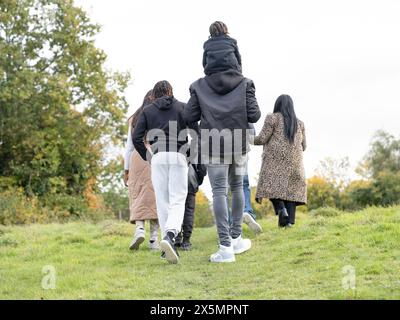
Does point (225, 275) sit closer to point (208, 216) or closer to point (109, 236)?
point (109, 236)

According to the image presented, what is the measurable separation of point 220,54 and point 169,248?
235 cm

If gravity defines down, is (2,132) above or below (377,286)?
above

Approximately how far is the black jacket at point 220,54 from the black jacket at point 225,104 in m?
0.08

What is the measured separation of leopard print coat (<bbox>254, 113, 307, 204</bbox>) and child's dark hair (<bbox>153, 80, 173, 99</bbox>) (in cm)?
233

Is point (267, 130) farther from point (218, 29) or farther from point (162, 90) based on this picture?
point (218, 29)

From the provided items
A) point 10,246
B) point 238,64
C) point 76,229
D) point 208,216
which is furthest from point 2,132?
point 238,64

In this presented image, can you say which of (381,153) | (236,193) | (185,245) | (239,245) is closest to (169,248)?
(236,193)

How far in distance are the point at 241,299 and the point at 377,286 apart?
4.08 ft

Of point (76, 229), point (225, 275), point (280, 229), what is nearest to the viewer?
point (225, 275)

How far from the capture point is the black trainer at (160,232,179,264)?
9.02m

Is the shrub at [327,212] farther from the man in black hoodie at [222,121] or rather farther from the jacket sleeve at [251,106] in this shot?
the jacket sleeve at [251,106]

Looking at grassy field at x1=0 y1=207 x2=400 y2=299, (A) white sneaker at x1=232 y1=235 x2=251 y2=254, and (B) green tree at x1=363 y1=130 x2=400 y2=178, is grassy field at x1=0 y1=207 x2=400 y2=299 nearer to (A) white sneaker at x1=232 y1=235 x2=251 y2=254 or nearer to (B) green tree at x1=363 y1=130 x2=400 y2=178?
(A) white sneaker at x1=232 y1=235 x2=251 y2=254

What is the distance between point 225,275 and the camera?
8539 mm

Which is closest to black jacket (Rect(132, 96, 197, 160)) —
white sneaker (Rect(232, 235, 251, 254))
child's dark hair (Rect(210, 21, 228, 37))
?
child's dark hair (Rect(210, 21, 228, 37))
